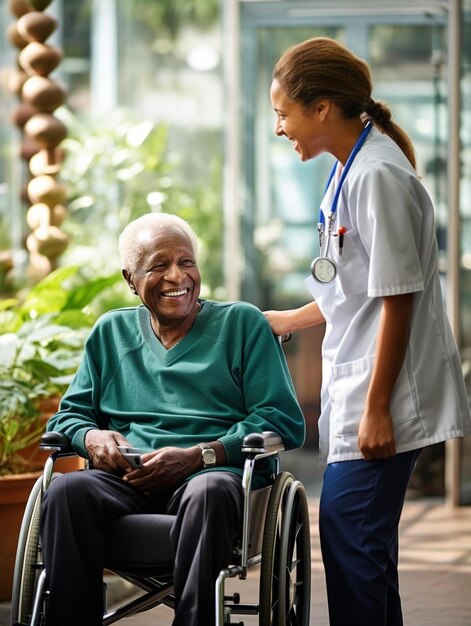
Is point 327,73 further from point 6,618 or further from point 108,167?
point 108,167

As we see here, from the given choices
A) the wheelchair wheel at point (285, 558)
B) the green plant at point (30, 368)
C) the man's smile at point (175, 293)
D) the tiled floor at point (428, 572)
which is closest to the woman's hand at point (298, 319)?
the man's smile at point (175, 293)

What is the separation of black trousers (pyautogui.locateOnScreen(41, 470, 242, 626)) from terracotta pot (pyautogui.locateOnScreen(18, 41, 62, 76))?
7.76 ft

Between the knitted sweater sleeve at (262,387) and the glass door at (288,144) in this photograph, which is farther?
the glass door at (288,144)

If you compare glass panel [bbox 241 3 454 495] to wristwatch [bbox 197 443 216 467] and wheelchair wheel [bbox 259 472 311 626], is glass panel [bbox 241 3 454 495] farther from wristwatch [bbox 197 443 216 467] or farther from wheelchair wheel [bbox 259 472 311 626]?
wristwatch [bbox 197 443 216 467]

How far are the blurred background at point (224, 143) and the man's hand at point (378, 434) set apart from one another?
2.55m

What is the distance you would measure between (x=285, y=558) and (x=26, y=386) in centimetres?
135

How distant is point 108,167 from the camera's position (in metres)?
6.84

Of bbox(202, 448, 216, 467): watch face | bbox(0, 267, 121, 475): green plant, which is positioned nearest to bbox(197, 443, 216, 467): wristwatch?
bbox(202, 448, 216, 467): watch face

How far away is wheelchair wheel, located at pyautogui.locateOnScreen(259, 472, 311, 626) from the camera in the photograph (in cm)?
268

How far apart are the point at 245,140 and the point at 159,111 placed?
0.80 metres

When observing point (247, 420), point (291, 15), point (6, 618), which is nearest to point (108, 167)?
point (291, 15)

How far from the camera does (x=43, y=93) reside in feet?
15.7

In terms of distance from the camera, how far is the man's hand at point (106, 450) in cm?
288

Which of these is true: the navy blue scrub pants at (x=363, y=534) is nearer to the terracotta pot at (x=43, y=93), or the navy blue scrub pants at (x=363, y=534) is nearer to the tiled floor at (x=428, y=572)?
the tiled floor at (x=428, y=572)
